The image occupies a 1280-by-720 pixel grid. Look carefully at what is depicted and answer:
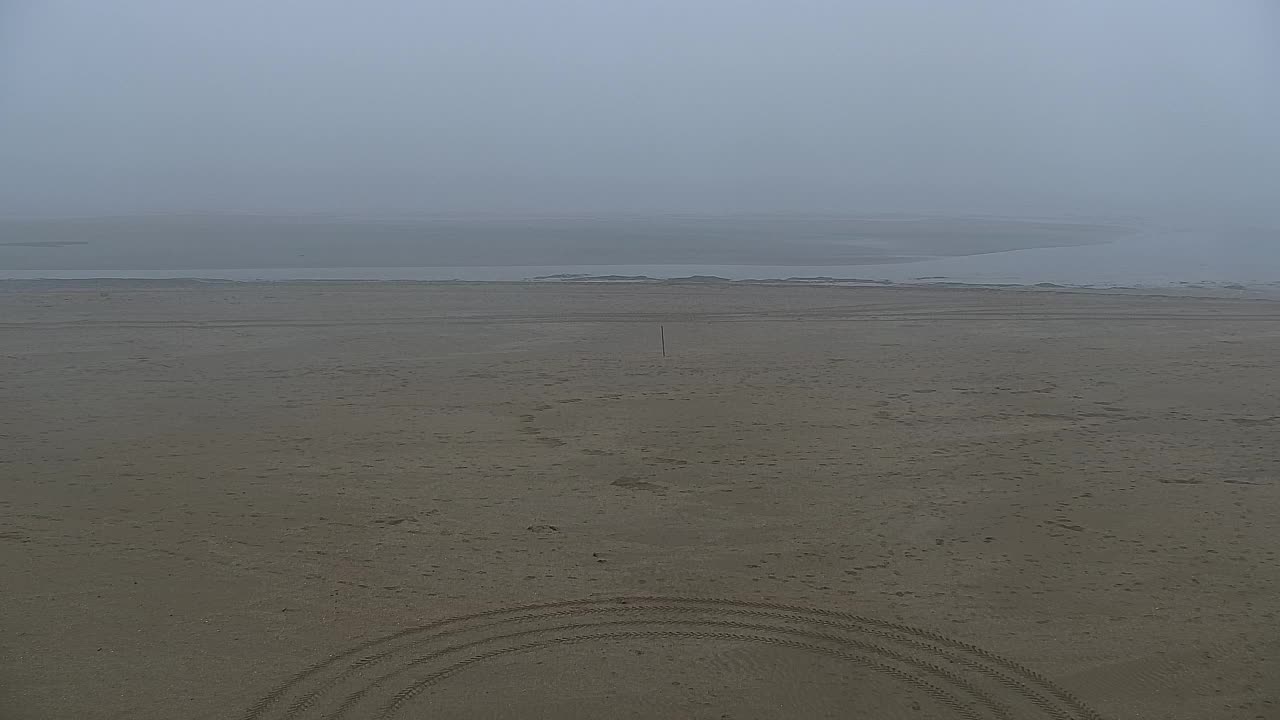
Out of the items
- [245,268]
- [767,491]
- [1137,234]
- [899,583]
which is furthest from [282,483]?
[1137,234]

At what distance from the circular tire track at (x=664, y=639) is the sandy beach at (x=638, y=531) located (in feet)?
0.09

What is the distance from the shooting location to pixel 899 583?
8.00 m

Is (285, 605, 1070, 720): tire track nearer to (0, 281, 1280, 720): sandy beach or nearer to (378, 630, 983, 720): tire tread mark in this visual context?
(0, 281, 1280, 720): sandy beach

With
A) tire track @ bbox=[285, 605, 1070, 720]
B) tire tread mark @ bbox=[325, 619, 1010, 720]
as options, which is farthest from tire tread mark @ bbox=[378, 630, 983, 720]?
tire track @ bbox=[285, 605, 1070, 720]

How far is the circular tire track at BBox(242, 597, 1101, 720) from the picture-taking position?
20.5 ft

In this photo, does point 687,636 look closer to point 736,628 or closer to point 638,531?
point 736,628

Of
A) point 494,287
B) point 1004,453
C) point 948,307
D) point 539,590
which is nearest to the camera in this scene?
point 539,590

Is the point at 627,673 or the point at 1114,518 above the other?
the point at 1114,518

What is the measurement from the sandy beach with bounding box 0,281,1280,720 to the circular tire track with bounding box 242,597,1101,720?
29mm

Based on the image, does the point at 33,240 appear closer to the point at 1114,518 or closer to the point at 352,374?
the point at 352,374

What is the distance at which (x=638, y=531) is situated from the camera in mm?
9102

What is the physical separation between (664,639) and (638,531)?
2.02m

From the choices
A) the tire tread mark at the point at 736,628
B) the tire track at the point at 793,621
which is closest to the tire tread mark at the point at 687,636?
the tire tread mark at the point at 736,628

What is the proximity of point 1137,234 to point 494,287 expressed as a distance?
33.9 m
